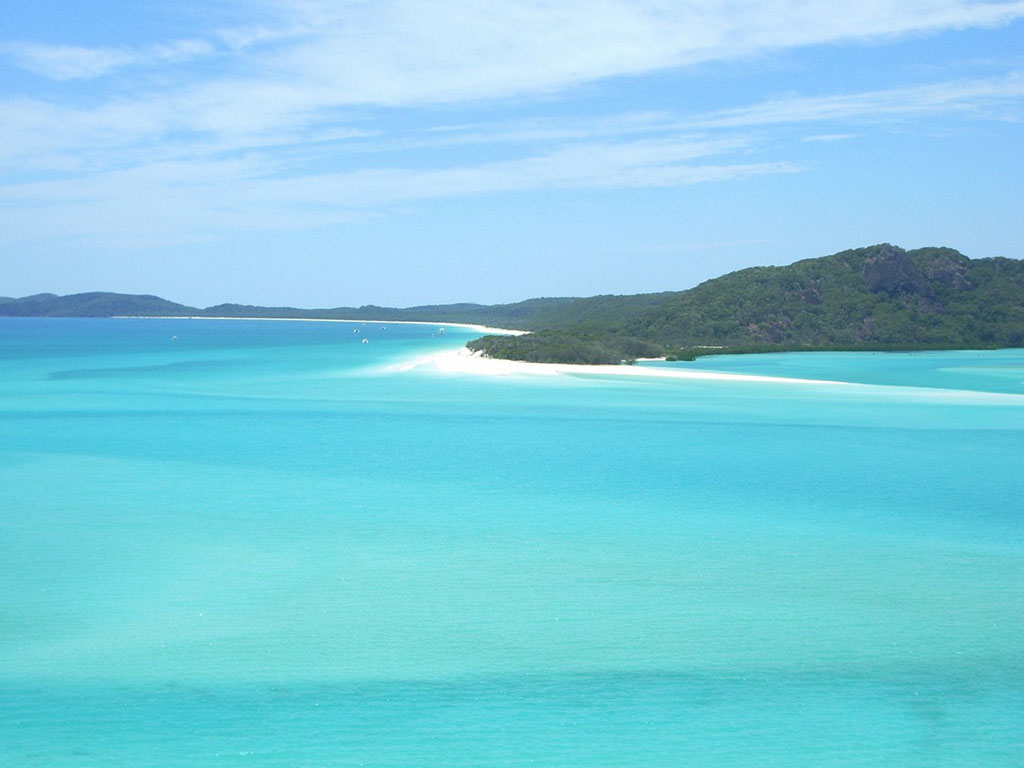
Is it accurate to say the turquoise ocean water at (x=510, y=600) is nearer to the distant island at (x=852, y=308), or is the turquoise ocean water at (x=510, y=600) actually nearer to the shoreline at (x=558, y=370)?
the shoreline at (x=558, y=370)

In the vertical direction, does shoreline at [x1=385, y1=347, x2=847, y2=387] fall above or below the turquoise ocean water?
above

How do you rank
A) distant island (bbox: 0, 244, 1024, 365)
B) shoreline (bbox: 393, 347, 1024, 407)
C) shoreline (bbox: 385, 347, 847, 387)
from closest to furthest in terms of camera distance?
shoreline (bbox: 393, 347, 1024, 407) → shoreline (bbox: 385, 347, 847, 387) → distant island (bbox: 0, 244, 1024, 365)

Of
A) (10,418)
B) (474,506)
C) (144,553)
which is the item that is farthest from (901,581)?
(10,418)

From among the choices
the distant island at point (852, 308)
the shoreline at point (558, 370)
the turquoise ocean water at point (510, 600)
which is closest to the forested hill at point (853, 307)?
the distant island at point (852, 308)

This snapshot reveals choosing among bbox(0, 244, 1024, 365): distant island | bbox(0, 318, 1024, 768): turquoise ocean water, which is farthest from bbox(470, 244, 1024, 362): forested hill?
bbox(0, 318, 1024, 768): turquoise ocean water

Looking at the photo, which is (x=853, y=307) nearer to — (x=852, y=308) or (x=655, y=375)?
(x=852, y=308)

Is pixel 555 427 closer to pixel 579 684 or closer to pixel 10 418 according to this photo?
pixel 10 418

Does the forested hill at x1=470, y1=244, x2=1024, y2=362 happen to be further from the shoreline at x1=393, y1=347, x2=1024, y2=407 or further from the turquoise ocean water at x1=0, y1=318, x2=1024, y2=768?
the turquoise ocean water at x1=0, y1=318, x2=1024, y2=768

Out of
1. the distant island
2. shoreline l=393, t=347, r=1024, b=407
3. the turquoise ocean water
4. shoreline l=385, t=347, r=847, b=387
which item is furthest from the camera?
the distant island
